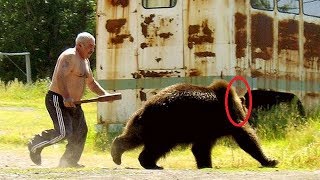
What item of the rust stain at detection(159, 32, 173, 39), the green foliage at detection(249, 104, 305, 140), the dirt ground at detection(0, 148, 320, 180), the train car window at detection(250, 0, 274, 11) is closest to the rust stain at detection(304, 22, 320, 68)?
the train car window at detection(250, 0, 274, 11)

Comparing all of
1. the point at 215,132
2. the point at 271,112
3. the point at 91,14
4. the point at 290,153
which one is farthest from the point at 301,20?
the point at 91,14

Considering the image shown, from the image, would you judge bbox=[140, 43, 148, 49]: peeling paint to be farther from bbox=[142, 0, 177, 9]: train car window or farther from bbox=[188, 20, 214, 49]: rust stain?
bbox=[188, 20, 214, 49]: rust stain

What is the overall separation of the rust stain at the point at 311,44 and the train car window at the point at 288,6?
335mm

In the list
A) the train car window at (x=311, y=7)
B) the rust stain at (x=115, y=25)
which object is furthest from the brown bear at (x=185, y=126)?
the train car window at (x=311, y=7)

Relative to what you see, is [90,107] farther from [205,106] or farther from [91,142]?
[205,106]

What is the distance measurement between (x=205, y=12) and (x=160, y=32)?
0.81 meters

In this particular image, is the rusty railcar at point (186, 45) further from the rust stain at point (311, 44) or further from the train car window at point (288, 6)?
the rust stain at point (311, 44)

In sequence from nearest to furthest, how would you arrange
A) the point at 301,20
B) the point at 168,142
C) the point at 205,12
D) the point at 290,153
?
the point at 168,142 < the point at 290,153 < the point at 205,12 < the point at 301,20

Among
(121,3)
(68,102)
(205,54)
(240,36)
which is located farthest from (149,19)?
(68,102)

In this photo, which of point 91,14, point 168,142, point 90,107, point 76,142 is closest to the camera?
point 168,142

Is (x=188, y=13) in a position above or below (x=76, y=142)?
above

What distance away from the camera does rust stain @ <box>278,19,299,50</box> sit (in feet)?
43.5

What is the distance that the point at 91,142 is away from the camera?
520 inches

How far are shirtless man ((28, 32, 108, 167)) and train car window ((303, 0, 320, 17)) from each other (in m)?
5.35
